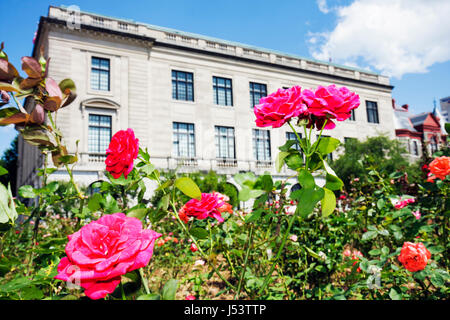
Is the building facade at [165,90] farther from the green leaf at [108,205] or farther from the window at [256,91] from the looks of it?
the green leaf at [108,205]

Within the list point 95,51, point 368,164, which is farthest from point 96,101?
point 368,164

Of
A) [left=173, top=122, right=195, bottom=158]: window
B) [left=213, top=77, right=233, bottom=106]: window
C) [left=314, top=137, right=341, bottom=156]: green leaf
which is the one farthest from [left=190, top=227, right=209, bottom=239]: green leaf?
[left=213, top=77, right=233, bottom=106]: window

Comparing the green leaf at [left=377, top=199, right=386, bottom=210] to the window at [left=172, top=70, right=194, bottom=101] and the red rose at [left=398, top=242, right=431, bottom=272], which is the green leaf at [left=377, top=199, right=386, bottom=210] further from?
the window at [left=172, top=70, right=194, bottom=101]

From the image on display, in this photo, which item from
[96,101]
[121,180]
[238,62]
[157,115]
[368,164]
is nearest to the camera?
[121,180]

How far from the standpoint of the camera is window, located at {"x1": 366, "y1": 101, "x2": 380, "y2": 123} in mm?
24062

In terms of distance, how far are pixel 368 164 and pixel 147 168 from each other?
2418mm

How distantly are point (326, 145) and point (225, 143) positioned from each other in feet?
56.5

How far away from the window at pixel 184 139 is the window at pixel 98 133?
12.2 ft

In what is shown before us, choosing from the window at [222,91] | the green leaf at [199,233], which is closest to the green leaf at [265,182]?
the green leaf at [199,233]

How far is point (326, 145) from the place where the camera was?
956mm

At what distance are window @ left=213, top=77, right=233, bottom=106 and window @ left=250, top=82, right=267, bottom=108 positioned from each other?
1.57 m

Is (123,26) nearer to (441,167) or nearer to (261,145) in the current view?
(261,145)

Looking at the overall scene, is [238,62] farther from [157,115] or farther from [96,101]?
[96,101]
